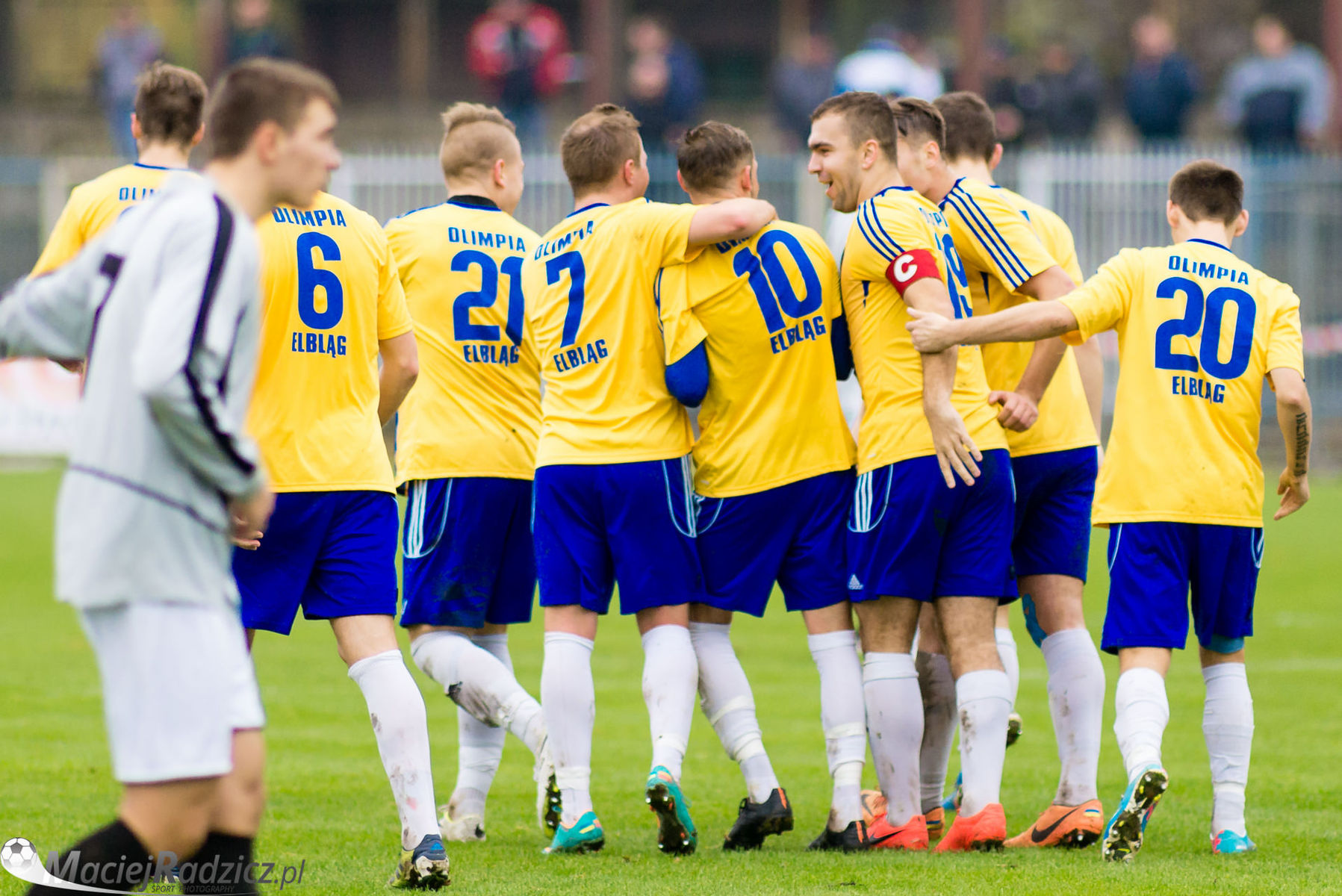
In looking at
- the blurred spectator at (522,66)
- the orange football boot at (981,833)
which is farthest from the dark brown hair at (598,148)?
the blurred spectator at (522,66)

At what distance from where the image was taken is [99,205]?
5633 mm

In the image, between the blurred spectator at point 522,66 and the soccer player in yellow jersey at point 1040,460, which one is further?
the blurred spectator at point 522,66

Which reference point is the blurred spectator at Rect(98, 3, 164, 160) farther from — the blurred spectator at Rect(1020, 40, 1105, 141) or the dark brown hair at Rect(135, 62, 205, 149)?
the dark brown hair at Rect(135, 62, 205, 149)

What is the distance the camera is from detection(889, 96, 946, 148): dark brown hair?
5.97 metres

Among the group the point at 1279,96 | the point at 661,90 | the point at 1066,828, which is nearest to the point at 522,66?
the point at 661,90

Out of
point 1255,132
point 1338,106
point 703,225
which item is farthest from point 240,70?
point 1338,106

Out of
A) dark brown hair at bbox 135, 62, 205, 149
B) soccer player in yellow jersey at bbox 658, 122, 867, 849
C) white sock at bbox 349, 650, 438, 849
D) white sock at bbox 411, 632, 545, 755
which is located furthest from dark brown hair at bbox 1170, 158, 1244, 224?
dark brown hair at bbox 135, 62, 205, 149

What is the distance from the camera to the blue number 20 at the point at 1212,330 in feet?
18.6

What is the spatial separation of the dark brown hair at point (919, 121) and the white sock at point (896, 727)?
5.89 ft

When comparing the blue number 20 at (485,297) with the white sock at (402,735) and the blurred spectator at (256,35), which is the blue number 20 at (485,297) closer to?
the white sock at (402,735)

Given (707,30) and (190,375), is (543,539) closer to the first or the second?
(190,375)

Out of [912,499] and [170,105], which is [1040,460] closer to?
[912,499]

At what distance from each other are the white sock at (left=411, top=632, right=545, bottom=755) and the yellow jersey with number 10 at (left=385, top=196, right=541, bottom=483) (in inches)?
24.6

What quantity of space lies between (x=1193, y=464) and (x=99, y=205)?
3.67 meters
